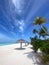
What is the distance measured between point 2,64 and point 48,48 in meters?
3.99

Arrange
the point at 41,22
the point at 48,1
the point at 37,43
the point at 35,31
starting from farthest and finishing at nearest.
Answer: the point at 35,31 → the point at 41,22 → the point at 37,43 → the point at 48,1

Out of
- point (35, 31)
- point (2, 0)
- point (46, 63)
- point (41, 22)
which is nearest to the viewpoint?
point (46, 63)

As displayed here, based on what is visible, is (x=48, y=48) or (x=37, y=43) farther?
(x=37, y=43)

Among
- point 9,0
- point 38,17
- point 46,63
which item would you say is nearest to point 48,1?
point 9,0

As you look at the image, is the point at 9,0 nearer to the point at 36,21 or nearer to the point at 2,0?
the point at 2,0

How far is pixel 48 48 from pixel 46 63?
48.1 inches

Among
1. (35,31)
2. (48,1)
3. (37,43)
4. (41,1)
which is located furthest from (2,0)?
(35,31)

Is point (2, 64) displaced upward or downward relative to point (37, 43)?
downward

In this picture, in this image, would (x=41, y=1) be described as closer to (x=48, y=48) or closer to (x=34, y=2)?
(x=34, y=2)

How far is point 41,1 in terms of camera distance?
29.8 feet

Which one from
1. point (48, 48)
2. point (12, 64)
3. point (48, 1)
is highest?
point (48, 1)

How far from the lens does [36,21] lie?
17703 mm

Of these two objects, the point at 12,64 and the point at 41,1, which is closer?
the point at 12,64

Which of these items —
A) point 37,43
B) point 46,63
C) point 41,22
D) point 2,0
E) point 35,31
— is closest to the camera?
point 46,63
